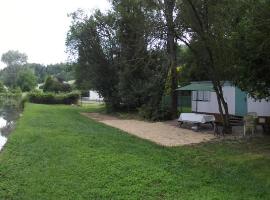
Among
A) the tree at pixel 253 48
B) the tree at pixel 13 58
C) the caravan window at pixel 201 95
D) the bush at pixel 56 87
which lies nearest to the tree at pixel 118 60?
the caravan window at pixel 201 95

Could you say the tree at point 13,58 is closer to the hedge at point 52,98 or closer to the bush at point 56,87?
the bush at point 56,87

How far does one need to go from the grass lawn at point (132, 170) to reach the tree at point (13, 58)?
4179 inches

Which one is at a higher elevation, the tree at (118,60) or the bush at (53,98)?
the tree at (118,60)

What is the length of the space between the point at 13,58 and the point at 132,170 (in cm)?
11305

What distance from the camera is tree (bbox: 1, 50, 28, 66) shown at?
383 feet

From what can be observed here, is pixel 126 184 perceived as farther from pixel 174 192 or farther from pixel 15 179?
pixel 15 179

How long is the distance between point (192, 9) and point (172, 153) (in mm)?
7576

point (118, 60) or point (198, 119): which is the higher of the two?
point (118, 60)

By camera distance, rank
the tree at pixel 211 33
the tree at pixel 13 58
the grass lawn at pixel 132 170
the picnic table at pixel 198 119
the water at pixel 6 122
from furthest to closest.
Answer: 1. the tree at pixel 13 58
2. the water at pixel 6 122
3. the picnic table at pixel 198 119
4. the tree at pixel 211 33
5. the grass lawn at pixel 132 170

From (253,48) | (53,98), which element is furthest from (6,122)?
(53,98)

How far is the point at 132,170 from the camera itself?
9828mm

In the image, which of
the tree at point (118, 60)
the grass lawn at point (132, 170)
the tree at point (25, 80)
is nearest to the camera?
the grass lawn at point (132, 170)

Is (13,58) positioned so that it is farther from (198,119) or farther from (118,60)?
(198,119)

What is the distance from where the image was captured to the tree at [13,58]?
116625 millimetres
